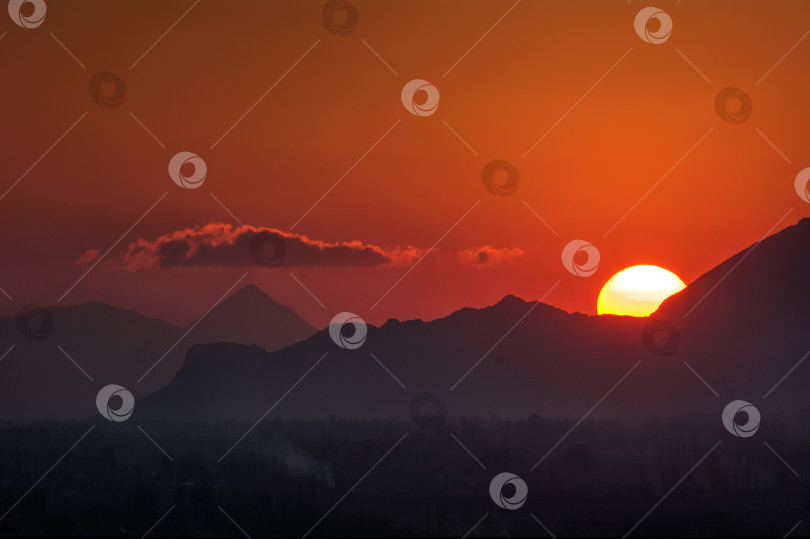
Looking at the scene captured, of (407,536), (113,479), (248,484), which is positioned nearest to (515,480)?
(248,484)

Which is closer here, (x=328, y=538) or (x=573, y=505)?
(x=328, y=538)

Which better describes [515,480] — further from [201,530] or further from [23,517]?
[23,517]

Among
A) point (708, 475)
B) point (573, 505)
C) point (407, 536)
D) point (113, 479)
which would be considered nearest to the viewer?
point (407, 536)

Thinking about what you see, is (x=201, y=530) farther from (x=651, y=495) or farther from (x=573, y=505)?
→ (x=651, y=495)

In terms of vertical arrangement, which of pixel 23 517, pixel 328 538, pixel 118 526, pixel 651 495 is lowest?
pixel 651 495

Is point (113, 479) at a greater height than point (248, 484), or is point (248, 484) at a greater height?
point (113, 479)

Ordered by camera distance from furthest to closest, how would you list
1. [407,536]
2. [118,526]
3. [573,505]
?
[573,505], [118,526], [407,536]

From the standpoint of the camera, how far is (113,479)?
642ft

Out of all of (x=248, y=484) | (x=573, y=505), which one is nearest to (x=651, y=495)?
(x=573, y=505)

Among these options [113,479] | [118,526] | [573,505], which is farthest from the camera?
[113,479]

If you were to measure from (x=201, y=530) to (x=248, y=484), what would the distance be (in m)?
47.6

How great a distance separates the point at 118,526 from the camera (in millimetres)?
145000

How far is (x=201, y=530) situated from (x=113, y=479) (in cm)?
6238

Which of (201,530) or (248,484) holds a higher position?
(248,484)
